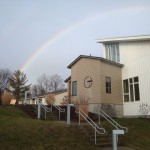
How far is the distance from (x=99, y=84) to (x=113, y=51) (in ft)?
17.5

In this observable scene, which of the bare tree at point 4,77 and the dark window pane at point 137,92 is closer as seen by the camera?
the dark window pane at point 137,92

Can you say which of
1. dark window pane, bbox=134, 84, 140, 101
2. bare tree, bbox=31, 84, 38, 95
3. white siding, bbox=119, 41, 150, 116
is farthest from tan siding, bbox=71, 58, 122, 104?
bare tree, bbox=31, 84, 38, 95

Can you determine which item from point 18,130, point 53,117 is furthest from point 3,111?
point 18,130

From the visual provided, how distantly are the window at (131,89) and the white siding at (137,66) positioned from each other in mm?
372

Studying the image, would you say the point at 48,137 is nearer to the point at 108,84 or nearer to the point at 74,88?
the point at 108,84

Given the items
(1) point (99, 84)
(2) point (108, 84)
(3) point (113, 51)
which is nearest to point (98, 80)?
(1) point (99, 84)

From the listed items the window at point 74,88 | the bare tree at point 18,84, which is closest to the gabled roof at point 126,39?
the window at point 74,88

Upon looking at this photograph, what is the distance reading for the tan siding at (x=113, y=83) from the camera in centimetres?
2509

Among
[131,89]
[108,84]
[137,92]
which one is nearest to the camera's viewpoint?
[137,92]

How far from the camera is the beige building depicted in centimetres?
2477

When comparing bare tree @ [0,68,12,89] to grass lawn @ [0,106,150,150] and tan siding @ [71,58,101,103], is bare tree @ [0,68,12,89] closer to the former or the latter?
tan siding @ [71,58,101,103]

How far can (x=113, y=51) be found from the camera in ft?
94.1

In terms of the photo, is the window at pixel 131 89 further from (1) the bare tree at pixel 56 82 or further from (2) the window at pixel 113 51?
(1) the bare tree at pixel 56 82

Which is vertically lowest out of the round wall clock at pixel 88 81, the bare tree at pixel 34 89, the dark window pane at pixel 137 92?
the dark window pane at pixel 137 92
